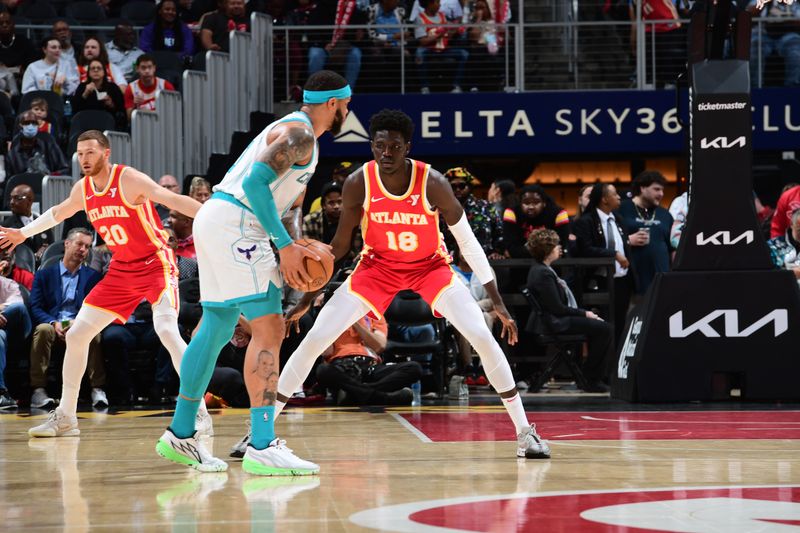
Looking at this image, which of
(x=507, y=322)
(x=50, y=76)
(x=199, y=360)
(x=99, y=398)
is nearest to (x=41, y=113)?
(x=50, y=76)

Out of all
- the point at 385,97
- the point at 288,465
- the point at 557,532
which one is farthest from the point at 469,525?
the point at 385,97

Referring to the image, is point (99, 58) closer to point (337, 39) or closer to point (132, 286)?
point (337, 39)

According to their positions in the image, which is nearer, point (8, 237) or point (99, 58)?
point (8, 237)

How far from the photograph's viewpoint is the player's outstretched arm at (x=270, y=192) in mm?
5418

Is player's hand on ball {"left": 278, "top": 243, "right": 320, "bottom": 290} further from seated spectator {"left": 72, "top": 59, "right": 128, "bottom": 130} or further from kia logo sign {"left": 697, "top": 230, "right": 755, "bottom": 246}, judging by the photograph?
seated spectator {"left": 72, "top": 59, "right": 128, "bottom": 130}

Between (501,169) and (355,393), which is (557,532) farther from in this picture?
(501,169)

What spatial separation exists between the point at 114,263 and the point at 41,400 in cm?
321

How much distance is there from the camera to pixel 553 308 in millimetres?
11484

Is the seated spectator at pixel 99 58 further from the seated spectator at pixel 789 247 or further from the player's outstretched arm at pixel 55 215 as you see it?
the seated spectator at pixel 789 247

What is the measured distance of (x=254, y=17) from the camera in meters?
14.6

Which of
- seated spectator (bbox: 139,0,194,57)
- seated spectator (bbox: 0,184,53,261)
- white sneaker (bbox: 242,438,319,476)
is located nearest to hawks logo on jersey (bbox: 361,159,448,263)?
white sneaker (bbox: 242,438,319,476)

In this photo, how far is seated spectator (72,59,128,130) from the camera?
14562 millimetres

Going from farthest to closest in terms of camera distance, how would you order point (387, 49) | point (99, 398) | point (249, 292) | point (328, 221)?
point (387, 49)
point (328, 221)
point (99, 398)
point (249, 292)

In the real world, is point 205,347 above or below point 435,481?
above
